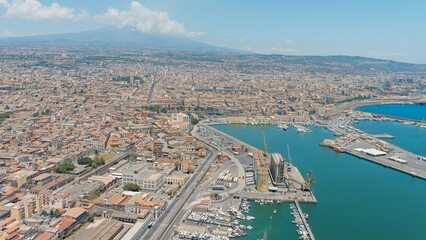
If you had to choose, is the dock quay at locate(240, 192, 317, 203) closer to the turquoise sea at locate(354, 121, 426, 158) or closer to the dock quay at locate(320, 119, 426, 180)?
the dock quay at locate(320, 119, 426, 180)

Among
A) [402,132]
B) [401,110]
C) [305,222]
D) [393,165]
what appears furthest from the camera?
[401,110]

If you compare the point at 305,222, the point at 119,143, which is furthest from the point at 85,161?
the point at 305,222

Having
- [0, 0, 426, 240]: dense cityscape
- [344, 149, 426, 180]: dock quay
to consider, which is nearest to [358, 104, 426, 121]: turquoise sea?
[0, 0, 426, 240]: dense cityscape

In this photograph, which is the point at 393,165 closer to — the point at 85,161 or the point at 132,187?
the point at 132,187

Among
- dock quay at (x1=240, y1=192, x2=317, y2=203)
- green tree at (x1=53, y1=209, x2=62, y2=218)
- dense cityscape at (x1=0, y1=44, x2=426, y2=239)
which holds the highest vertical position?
dock quay at (x1=240, y1=192, x2=317, y2=203)

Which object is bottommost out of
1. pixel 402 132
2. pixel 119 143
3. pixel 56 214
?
pixel 119 143

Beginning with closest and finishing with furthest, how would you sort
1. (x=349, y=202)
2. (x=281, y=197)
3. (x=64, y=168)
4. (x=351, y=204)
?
(x=281, y=197) → (x=351, y=204) → (x=349, y=202) → (x=64, y=168)

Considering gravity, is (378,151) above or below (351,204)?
above
